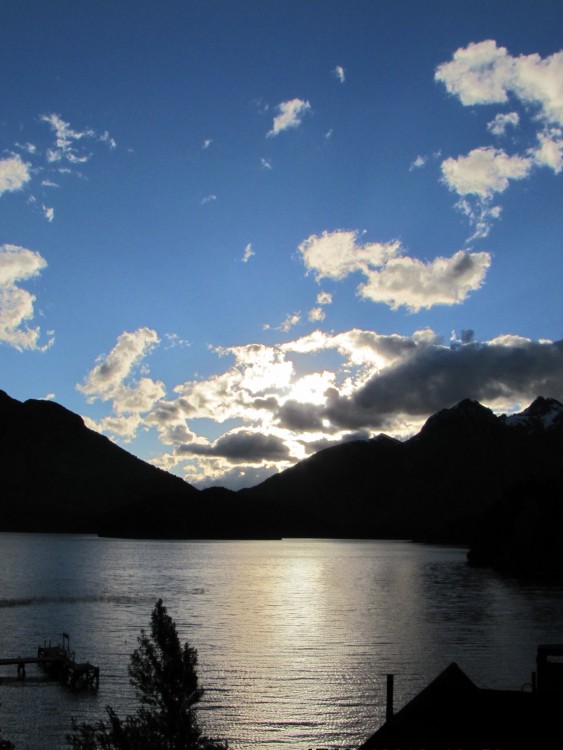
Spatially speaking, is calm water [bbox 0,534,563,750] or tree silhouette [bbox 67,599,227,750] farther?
calm water [bbox 0,534,563,750]

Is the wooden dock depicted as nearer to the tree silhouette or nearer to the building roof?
the tree silhouette

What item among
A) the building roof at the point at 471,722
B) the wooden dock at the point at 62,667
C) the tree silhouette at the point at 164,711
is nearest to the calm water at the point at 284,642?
the wooden dock at the point at 62,667

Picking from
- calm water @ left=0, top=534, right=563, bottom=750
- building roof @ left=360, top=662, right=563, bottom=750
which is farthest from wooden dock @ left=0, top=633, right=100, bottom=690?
building roof @ left=360, top=662, right=563, bottom=750

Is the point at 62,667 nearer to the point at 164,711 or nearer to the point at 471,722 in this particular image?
the point at 164,711

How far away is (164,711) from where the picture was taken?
31.5m

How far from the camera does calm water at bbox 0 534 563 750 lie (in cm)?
5153

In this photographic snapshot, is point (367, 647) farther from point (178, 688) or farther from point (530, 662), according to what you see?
point (178, 688)

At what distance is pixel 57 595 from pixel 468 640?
7753cm

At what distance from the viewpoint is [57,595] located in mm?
132000

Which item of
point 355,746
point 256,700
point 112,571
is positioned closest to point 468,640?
point 256,700

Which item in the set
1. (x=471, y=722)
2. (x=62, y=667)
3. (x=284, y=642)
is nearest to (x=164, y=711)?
(x=471, y=722)

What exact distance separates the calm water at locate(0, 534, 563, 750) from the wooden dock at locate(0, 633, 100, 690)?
1.16m

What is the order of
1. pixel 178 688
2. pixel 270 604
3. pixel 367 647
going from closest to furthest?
pixel 178 688 → pixel 367 647 → pixel 270 604

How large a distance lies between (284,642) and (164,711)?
176ft
